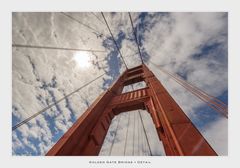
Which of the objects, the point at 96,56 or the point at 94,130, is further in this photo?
the point at 96,56
